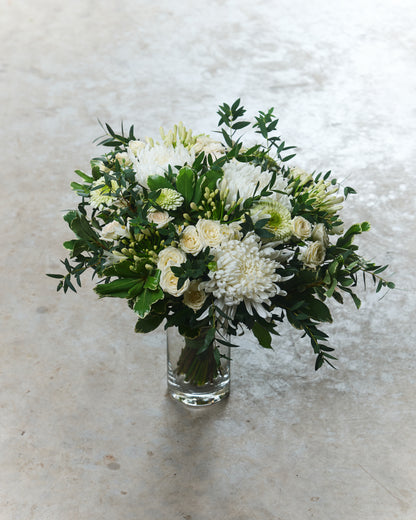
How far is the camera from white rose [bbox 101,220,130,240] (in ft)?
4.25

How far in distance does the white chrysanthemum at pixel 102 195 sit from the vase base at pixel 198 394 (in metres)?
0.50

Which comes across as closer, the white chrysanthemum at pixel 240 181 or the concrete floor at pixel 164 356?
the white chrysanthemum at pixel 240 181

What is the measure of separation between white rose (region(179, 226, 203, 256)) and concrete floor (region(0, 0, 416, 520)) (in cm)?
51

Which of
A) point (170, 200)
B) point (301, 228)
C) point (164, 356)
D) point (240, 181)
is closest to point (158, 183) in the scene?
point (170, 200)

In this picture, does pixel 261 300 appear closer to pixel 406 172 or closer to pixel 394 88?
pixel 406 172

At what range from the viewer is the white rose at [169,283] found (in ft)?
4.07

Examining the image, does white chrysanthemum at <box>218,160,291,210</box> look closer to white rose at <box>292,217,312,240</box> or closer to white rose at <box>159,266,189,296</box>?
white rose at <box>292,217,312,240</box>

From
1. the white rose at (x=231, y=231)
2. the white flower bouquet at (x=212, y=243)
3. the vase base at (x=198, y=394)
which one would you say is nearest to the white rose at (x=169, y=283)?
the white flower bouquet at (x=212, y=243)

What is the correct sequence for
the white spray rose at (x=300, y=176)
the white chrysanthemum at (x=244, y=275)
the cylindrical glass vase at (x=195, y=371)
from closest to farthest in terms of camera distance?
the white chrysanthemum at (x=244, y=275) < the white spray rose at (x=300, y=176) < the cylindrical glass vase at (x=195, y=371)

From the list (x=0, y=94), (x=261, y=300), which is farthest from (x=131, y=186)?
(x=0, y=94)

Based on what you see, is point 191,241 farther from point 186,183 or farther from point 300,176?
point 300,176

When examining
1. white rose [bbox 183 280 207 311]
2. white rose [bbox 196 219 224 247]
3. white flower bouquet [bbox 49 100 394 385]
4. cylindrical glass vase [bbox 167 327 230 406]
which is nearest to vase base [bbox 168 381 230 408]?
cylindrical glass vase [bbox 167 327 230 406]

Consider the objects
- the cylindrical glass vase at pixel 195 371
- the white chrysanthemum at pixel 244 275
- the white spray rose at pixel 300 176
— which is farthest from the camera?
the cylindrical glass vase at pixel 195 371

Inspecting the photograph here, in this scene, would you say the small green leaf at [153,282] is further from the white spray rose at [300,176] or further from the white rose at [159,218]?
the white spray rose at [300,176]
